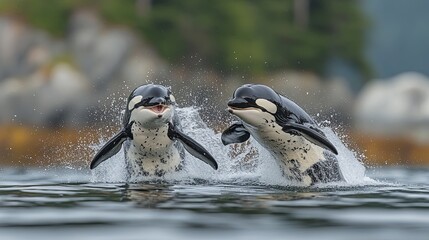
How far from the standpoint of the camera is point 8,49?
5116cm

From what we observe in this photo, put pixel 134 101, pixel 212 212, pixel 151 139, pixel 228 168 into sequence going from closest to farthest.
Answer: pixel 212 212, pixel 134 101, pixel 151 139, pixel 228 168

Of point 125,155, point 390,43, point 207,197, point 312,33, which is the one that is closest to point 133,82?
point 312,33

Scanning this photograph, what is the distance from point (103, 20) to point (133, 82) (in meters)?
4.70

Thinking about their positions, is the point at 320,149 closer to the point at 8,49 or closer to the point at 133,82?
the point at 133,82

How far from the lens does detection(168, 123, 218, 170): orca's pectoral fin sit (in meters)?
15.0

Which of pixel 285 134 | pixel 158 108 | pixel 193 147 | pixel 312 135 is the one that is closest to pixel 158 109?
pixel 158 108

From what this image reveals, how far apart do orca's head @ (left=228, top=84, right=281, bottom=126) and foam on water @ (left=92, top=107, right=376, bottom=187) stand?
984mm

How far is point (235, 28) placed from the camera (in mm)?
54562

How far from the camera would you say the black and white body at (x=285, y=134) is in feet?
46.4

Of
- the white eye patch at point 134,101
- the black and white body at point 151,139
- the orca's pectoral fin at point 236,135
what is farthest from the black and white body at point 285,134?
the white eye patch at point 134,101

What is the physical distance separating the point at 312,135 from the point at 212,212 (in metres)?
3.93

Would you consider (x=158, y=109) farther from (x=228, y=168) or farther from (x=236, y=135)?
(x=228, y=168)

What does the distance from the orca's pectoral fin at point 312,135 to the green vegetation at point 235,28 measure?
38.0 m

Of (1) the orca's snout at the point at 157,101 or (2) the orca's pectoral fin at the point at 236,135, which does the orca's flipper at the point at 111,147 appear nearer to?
(1) the orca's snout at the point at 157,101
